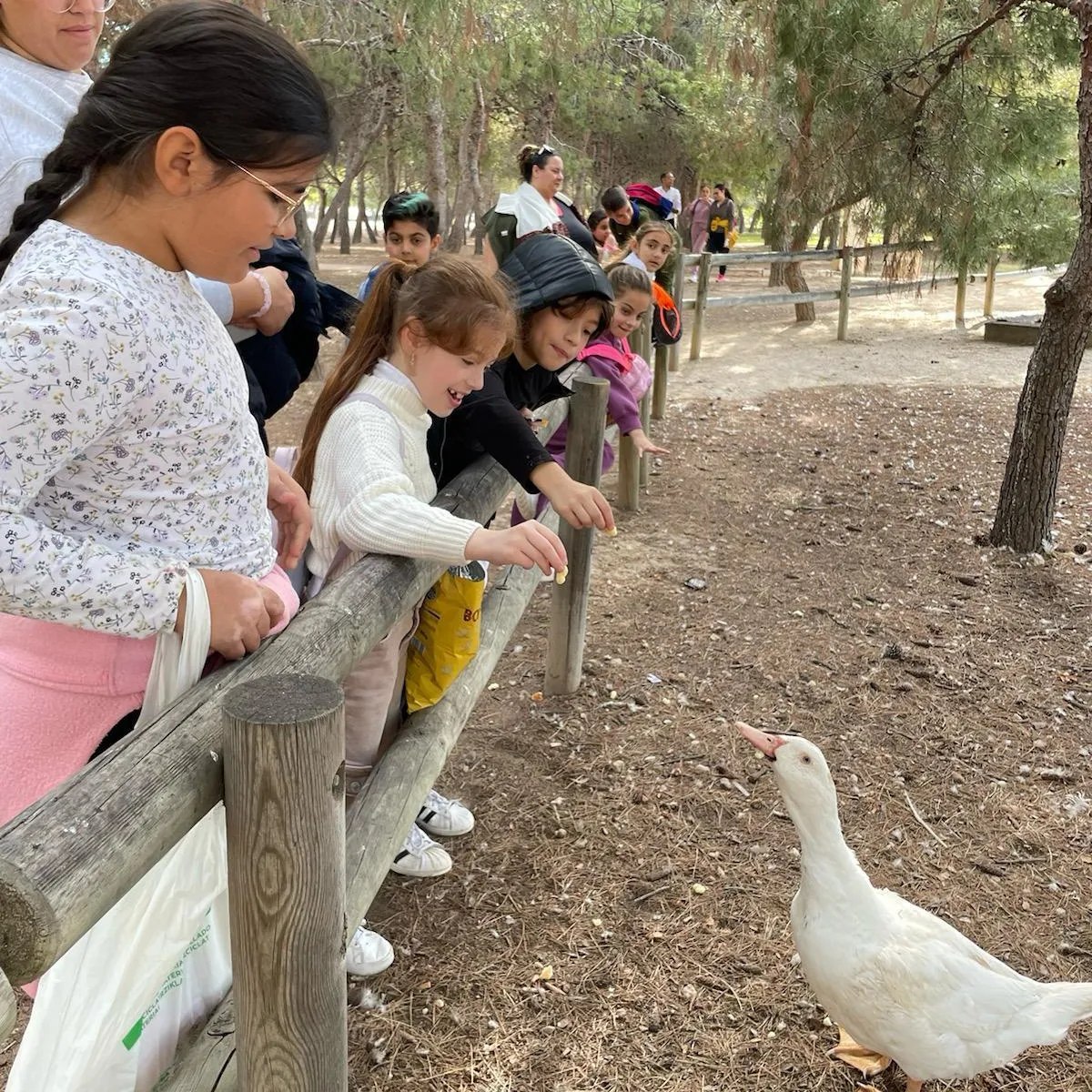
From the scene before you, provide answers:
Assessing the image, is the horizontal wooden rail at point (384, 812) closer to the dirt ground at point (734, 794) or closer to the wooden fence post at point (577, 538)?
the dirt ground at point (734, 794)

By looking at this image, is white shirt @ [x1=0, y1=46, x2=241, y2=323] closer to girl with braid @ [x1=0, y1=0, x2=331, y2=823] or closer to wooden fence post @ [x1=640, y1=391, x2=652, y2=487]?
girl with braid @ [x1=0, y1=0, x2=331, y2=823]

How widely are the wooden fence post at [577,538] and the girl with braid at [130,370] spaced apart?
235 cm

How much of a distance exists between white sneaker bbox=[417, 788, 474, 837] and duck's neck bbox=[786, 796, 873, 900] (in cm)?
116

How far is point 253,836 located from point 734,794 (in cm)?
217

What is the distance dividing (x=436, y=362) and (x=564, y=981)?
151 centimetres

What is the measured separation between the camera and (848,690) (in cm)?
374

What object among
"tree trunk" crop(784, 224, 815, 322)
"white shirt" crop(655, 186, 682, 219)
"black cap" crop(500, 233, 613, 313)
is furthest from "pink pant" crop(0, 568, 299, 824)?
"tree trunk" crop(784, 224, 815, 322)

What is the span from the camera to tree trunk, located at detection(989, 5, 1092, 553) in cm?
460

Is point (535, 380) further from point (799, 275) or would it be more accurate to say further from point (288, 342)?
point (799, 275)

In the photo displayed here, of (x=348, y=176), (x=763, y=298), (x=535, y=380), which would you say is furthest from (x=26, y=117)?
(x=348, y=176)

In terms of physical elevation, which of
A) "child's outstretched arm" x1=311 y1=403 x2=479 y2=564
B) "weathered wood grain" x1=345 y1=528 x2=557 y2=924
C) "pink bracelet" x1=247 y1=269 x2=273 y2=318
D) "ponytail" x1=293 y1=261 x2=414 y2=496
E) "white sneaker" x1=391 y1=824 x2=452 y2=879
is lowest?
"white sneaker" x1=391 y1=824 x2=452 y2=879

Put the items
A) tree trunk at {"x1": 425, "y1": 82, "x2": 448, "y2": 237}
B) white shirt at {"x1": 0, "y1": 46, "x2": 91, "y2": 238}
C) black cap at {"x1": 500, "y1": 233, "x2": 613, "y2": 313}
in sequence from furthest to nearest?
tree trunk at {"x1": 425, "y1": 82, "x2": 448, "y2": 237}, black cap at {"x1": 500, "y1": 233, "x2": 613, "y2": 313}, white shirt at {"x1": 0, "y1": 46, "x2": 91, "y2": 238}

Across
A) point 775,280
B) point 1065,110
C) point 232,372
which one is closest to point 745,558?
point 232,372

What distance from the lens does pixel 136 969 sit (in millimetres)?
1249
